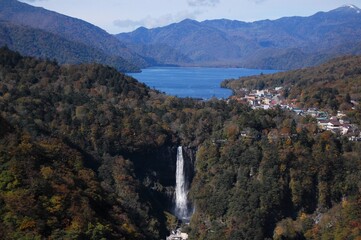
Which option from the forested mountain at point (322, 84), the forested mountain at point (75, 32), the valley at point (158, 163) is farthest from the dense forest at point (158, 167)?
the forested mountain at point (75, 32)

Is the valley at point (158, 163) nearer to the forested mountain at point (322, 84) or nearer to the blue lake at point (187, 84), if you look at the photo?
the forested mountain at point (322, 84)

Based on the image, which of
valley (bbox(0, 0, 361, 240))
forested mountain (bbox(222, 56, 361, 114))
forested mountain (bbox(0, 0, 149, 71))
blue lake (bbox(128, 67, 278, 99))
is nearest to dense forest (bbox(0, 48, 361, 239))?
valley (bbox(0, 0, 361, 240))

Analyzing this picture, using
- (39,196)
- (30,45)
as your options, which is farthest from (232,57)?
(39,196)

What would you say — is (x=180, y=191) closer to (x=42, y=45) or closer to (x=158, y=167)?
(x=158, y=167)

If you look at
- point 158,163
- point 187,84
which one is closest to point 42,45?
point 187,84

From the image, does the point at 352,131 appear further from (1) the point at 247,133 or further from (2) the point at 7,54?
(2) the point at 7,54
